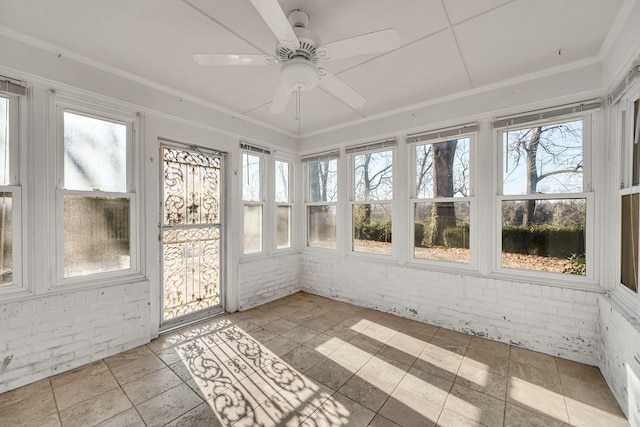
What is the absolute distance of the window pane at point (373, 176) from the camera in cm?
375

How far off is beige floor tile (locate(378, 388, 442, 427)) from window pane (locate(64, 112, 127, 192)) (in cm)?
309

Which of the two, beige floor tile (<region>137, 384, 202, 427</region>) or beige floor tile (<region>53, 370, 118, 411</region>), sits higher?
beige floor tile (<region>53, 370, 118, 411</region>)

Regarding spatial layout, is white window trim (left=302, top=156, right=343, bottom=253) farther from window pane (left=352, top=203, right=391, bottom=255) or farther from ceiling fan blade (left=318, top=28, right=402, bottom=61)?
ceiling fan blade (left=318, top=28, right=402, bottom=61)

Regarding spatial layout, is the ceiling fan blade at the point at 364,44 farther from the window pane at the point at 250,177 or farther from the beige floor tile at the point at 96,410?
the beige floor tile at the point at 96,410

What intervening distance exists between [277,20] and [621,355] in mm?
3168

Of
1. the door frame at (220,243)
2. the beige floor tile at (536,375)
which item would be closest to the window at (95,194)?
the door frame at (220,243)

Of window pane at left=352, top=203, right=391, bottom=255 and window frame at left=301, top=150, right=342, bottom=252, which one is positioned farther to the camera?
window frame at left=301, top=150, right=342, bottom=252

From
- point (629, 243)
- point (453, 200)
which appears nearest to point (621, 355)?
point (629, 243)

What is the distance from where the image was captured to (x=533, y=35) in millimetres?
2068

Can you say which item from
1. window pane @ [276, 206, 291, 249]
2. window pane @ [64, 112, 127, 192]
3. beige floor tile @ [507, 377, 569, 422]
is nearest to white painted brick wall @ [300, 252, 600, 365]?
beige floor tile @ [507, 377, 569, 422]

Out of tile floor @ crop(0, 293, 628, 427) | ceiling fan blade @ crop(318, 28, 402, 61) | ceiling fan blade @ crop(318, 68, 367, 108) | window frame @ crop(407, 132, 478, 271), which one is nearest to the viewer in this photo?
ceiling fan blade @ crop(318, 28, 402, 61)

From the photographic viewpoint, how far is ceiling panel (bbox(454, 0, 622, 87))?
1808mm

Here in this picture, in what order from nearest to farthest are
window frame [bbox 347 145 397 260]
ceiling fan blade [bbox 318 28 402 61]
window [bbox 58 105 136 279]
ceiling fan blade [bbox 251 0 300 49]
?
ceiling fan blade [bbox 251 0 300 49]
ceiling fan blade [bbox 318 28 402 61]
window [bbox 58 105 136 279]
window frame [bbox 347 145 397 260]

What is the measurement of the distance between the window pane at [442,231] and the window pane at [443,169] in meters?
0.15
